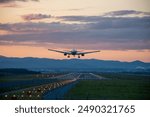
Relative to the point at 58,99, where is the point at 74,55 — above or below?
above

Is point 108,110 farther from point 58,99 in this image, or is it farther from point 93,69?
point 93,69

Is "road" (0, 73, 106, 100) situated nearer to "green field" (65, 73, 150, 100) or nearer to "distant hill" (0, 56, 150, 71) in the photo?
"green field" (65, 73, 150, 100)

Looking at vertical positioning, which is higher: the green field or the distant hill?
the distant hill

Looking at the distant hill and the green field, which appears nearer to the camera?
the green field

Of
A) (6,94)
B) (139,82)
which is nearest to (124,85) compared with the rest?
(139,82)

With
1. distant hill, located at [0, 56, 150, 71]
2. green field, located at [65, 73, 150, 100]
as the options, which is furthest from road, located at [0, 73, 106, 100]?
distant hill, located at [0, 56, 150, 71]

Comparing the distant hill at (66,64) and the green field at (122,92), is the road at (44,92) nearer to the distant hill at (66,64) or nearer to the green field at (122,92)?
the green field at (122,92)

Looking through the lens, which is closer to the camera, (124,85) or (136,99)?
(136,99)

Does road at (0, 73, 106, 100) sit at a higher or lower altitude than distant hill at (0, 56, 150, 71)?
lower

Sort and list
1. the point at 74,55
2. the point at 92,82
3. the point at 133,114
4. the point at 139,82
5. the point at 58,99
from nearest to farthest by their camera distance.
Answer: the point at 133,114
the point at 58,99
the point at 74,55
the point at 139,82
the point at 92,82
